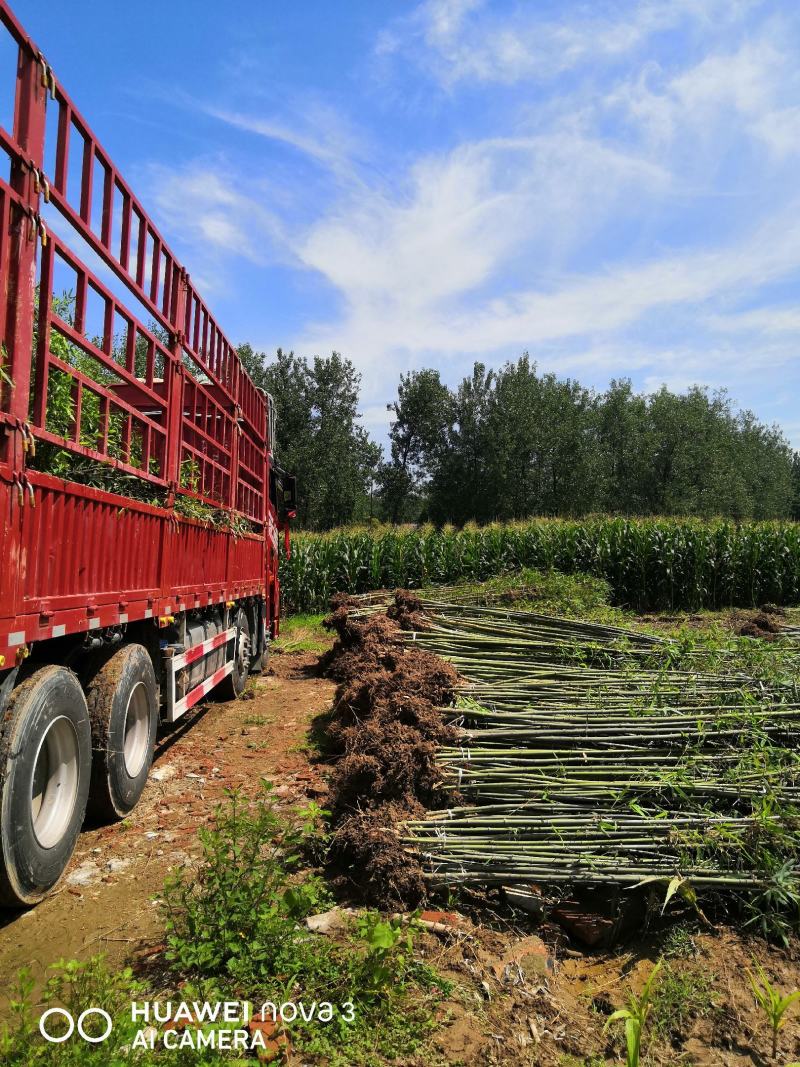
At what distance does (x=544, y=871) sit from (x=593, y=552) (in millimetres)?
16470

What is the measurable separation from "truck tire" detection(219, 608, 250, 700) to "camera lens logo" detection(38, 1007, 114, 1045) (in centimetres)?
547

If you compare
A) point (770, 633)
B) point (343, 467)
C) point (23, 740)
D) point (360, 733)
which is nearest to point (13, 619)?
point (23, 740)

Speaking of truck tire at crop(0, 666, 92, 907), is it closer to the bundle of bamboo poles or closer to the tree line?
the bundle of bamboo poles

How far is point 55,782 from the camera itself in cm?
342

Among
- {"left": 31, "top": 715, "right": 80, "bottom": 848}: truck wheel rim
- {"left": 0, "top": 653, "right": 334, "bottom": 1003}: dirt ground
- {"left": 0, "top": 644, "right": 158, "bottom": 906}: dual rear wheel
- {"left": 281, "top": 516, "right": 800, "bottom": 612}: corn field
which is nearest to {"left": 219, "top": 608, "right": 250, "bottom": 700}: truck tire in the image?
{"left": 0, "top": 653, "right": 334, "bottom": 1003}: dirt ground

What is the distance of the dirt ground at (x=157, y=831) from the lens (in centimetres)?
303

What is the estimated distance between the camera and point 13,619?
108 inches

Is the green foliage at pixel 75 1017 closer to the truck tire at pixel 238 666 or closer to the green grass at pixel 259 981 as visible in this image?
the green grass at pixel 259 981

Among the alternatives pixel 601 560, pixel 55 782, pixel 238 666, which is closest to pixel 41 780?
pixel 55 782

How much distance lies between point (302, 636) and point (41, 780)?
1077 cm

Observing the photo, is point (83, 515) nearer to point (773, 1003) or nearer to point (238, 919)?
point (238, 919)

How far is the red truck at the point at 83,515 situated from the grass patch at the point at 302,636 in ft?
20.3

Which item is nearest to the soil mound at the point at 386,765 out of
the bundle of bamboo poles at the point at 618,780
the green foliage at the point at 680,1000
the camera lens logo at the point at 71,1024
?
the bundle of bamboo poles at the point at 618,780

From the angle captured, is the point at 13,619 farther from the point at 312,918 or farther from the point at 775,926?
the point at 775,926
